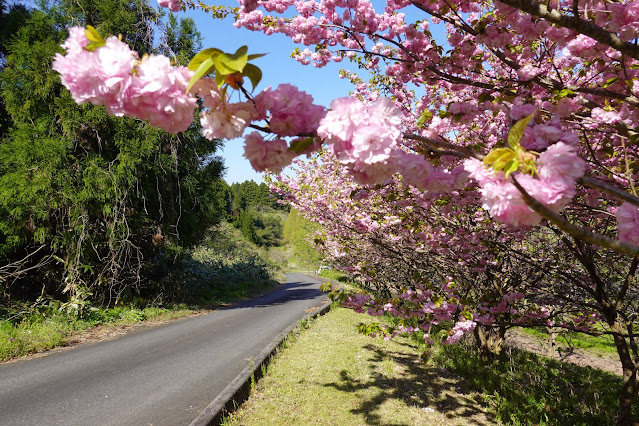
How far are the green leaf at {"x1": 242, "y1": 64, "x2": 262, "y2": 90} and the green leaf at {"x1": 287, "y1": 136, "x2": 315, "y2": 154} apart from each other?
0.73 feet

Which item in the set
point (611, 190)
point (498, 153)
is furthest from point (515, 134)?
point (611, 190)

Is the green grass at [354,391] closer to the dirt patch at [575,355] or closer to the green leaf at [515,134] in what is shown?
the green leaf at [515,134]

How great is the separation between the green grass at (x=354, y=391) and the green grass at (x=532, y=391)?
0.87ft

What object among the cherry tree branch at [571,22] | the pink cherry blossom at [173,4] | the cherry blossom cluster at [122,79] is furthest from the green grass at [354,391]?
the pink cherry blossom at [173,4]

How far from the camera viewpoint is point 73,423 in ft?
11.5

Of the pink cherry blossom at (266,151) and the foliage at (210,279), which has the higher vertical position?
the pink cherry blossom at (266,151)

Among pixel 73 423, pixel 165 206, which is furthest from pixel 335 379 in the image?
pixel 165 206

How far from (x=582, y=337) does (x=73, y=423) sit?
14566 mm

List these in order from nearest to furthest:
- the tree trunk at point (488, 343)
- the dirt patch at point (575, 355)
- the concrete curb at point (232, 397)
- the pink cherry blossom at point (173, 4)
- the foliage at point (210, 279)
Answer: the concrete curb at point (232, 397), the pink cherry blossom at point (173, 4), the tree trunk at point (488, 343), the dirt patch at point (575, 355), the foliage at point (210, 279)

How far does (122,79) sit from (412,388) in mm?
4908

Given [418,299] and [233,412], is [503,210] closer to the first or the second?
[418,299]

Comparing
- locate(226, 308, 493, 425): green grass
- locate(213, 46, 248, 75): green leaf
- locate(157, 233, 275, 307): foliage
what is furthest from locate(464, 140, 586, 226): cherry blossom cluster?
locate(157, 233, 275, 307): foliage

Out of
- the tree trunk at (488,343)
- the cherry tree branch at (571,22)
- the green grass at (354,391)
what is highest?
the cherry tree branch at (571,22)

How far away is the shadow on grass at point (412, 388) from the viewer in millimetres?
4023
